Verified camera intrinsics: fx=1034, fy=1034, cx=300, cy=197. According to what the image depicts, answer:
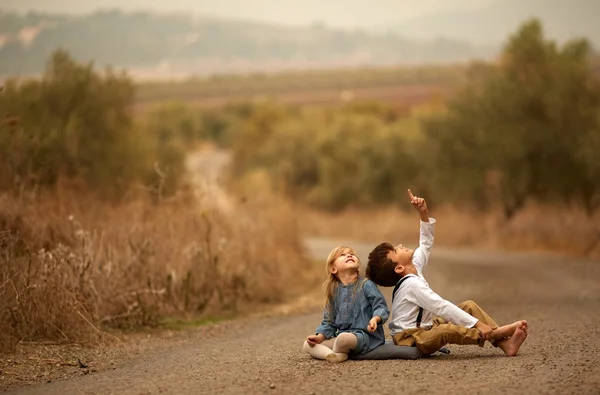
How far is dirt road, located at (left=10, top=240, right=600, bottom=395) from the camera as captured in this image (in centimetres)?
830

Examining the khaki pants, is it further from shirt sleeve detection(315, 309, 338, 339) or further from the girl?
shirt sleeve detection(315, 309, 338, 339)

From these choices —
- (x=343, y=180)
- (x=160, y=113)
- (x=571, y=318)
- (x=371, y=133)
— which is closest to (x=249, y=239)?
(x=571, y=318)

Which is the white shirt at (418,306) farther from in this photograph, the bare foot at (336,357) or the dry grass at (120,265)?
the dry grass at (120,265)

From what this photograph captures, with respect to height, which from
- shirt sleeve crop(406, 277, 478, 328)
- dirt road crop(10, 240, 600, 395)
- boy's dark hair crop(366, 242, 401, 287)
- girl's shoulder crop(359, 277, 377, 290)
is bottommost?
dirt road crop(10, 240, 600, 395)

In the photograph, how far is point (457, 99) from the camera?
37812 millimetres

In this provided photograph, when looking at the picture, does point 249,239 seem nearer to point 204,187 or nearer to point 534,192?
point 204,187

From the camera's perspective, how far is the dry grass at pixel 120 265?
12398 millimetres

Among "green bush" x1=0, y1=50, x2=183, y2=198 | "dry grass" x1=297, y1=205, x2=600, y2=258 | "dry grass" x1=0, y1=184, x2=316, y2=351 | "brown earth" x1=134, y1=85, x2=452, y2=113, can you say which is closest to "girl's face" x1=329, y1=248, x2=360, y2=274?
"dry grass" x1=0, y1=184, x2=316, y2=351

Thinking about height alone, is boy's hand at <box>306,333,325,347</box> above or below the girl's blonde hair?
below

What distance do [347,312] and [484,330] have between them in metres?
1.30

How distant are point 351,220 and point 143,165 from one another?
22.2 m

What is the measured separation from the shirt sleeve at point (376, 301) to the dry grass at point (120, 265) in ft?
13.6

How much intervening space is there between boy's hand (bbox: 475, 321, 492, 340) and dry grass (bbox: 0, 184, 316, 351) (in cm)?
500

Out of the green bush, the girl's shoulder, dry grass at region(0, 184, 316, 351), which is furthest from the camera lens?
the green bush
